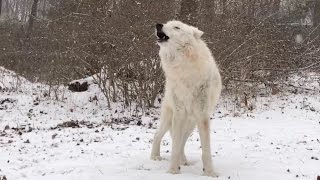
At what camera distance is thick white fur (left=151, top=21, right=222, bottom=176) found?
5.27 m

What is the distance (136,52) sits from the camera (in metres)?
10.6

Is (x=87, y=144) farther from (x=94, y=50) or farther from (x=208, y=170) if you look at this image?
(x=94, y=50)

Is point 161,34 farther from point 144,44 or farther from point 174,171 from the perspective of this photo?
point 144,44

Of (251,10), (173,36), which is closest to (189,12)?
(251,10)

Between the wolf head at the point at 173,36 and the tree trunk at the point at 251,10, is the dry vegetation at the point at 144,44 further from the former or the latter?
the wolf head at the point at 173,36

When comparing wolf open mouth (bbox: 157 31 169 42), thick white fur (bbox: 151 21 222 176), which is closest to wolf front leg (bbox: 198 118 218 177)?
thick white fur (bbox: 151 21 222 176)

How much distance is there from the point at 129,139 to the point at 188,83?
2770 mm

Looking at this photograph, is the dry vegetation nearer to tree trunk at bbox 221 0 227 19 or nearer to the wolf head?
tree trunk at bbox 221 0 227 19

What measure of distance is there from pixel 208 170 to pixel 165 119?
103 cm

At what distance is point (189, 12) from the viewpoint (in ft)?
36.9

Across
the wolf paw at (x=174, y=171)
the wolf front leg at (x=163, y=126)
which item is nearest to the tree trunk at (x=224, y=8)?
the wolf front leg at (x=163, y=126)

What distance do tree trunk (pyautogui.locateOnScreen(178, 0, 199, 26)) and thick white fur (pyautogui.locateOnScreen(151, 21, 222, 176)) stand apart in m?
5.69

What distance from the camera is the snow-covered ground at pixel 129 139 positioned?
5602mm

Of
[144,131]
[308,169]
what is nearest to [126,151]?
[144,131]
